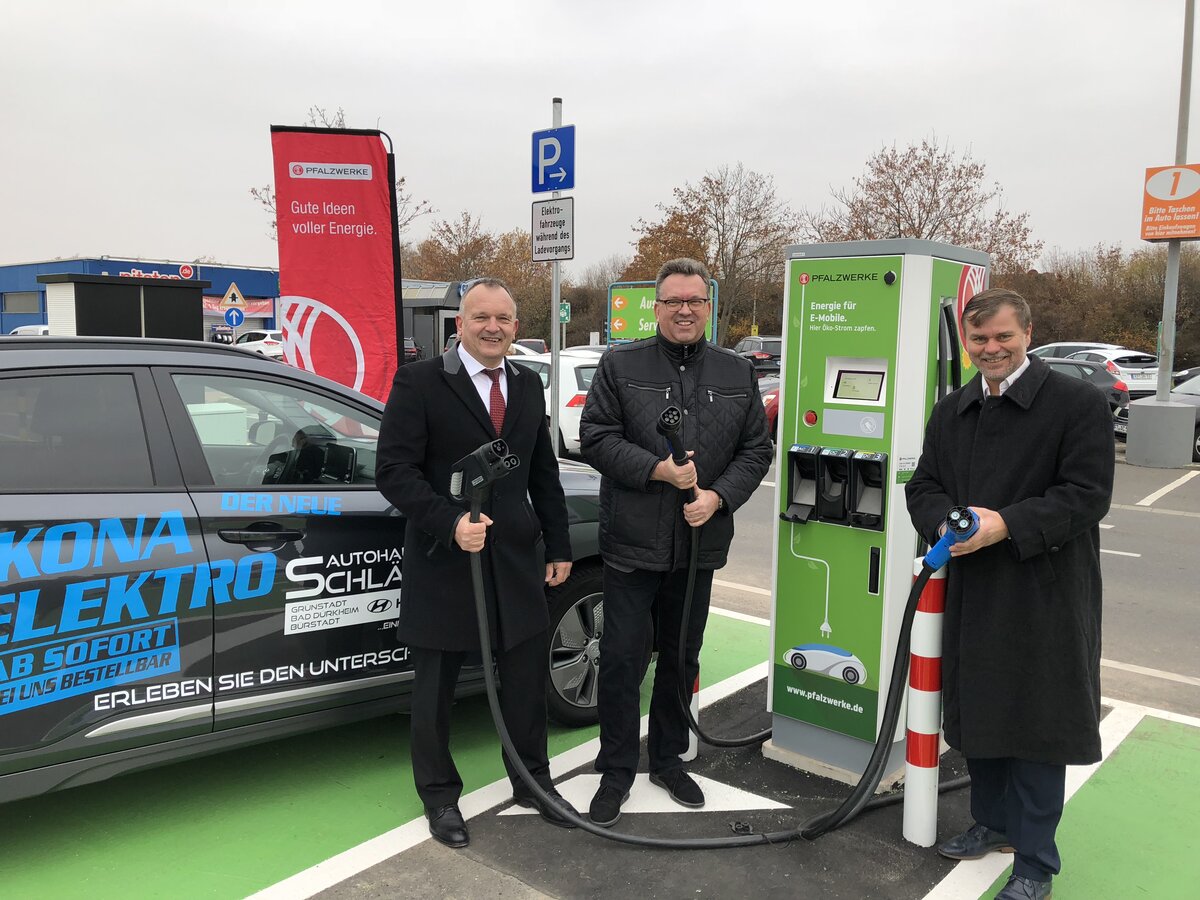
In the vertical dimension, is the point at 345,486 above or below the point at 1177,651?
above

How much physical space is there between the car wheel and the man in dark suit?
580mm

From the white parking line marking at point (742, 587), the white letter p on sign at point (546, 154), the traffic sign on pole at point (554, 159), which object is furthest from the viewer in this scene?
the white letter p on sign at point (546, 154)

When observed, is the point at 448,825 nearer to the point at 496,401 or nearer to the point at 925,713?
the point at 496,401

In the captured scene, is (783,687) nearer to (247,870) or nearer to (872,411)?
(872,411)

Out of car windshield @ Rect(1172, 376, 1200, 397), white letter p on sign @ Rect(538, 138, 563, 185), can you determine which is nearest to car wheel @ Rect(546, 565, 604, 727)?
white letter p on sign @ Rect(538, 138, 563, 185)

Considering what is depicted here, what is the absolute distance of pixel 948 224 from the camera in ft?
95.0

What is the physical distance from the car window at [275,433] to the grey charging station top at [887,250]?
1798 mm

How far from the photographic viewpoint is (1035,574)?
109 inches

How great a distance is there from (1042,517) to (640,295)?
1663cm

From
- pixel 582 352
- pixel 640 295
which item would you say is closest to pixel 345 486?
pixel 582 352

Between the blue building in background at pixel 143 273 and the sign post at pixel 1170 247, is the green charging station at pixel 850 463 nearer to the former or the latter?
the sign post at pixel 1170 247

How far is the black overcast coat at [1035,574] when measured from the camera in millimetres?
2678

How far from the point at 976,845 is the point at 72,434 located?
10.6 ft

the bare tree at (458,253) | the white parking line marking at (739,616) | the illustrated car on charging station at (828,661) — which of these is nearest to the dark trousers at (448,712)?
the illustrated car on charging station at (828,661)
